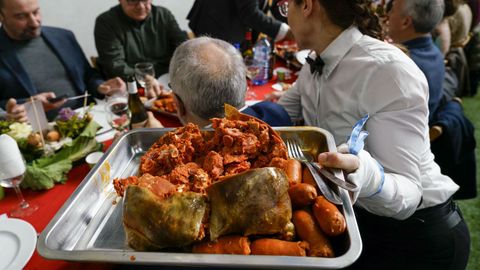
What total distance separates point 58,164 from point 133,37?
7.81 ft

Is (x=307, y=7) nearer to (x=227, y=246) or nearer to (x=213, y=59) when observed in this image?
(x=213, y=59)

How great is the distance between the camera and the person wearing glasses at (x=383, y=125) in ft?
4.47

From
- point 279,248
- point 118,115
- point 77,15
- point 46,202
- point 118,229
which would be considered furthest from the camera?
point 77,15

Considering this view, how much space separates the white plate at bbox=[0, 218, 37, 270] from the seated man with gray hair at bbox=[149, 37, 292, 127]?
0.84 metres

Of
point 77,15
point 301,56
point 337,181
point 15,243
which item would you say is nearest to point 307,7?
point 337,181

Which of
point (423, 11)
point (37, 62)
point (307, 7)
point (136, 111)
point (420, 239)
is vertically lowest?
point (420, 239)

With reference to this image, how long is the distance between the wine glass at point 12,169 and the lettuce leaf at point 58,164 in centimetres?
10

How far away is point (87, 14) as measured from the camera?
15.9 feet

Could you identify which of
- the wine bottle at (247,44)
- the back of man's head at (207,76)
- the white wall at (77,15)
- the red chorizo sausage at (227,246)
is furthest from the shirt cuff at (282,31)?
the red chorizo sausage at (227,246)

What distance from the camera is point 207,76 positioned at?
4.77 ft

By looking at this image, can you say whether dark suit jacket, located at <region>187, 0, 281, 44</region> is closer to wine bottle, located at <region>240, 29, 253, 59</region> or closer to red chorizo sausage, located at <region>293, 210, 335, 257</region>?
wine bottle, located at <region>240, 29, 253, 59</region>

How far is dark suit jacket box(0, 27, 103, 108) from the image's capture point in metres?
2.90

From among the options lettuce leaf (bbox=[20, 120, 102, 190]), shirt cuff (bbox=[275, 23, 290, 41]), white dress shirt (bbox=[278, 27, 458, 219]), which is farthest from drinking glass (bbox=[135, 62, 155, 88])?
shirt cuff (bbox=[275, 23, 290, 41])

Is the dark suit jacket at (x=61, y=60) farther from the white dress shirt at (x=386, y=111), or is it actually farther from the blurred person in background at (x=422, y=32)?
the blurred person in background at (x=422, y=32)
